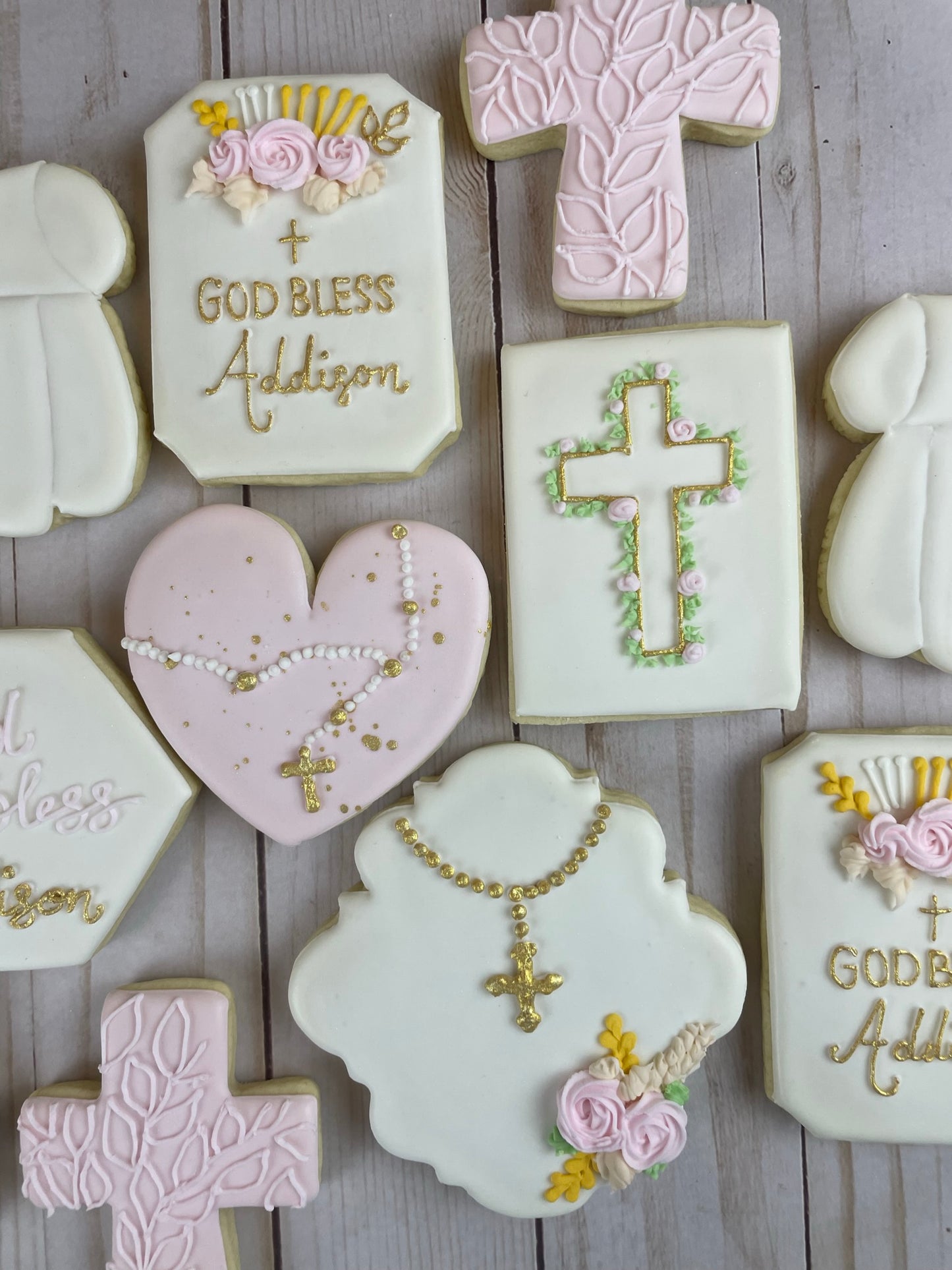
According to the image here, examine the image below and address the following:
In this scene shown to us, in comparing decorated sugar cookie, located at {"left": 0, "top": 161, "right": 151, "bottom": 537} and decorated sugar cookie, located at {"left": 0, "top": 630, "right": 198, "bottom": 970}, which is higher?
decorated sugar cookie, located at {"left": 0, "top": 161, "right": 151, "bottom": 537}

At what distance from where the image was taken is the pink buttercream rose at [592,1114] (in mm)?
906

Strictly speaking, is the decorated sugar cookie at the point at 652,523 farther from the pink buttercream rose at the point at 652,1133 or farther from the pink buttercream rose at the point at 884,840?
the pink buttercream rose at the point at 652,1133

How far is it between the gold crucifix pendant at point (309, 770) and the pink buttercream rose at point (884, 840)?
21.6 inches

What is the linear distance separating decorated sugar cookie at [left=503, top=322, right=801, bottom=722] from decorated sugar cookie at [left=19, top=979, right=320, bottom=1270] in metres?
0.51

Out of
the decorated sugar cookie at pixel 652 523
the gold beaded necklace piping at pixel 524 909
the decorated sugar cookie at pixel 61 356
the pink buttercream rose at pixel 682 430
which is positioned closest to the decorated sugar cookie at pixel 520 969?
the gold beaded necklace piping at pixel 524 909

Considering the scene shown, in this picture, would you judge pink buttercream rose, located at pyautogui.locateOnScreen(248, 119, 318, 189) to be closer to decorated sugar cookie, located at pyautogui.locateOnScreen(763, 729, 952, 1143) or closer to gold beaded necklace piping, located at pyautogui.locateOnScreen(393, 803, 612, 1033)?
gold beaded necklace piping, located at pyautogui.locateOnScreen(393, 803, 612, 1033)

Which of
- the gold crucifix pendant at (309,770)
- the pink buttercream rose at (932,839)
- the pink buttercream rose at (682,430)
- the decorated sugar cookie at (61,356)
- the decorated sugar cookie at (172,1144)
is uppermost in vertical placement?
→ the decorated sugar cookie at (61,356)

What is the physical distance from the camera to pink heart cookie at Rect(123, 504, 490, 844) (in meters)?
0.94

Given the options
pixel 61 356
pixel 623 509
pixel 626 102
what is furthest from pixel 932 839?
pixel 61 356

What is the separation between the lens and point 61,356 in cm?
97

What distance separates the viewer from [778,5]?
0.99 metres

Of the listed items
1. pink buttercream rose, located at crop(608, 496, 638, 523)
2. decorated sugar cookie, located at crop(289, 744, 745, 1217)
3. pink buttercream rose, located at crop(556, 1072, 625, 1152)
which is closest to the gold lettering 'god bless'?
pink buttercream rose, located at crop(608, 496, 638, 523)

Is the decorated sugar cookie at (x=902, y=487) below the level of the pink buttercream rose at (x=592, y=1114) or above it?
above

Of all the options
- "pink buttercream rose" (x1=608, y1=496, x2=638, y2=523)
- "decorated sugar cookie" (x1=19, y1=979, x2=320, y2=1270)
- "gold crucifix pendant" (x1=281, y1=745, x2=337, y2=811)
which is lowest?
"decorated sugar cookie" (x1=19, y1=979, x2=320, y2=1270)
